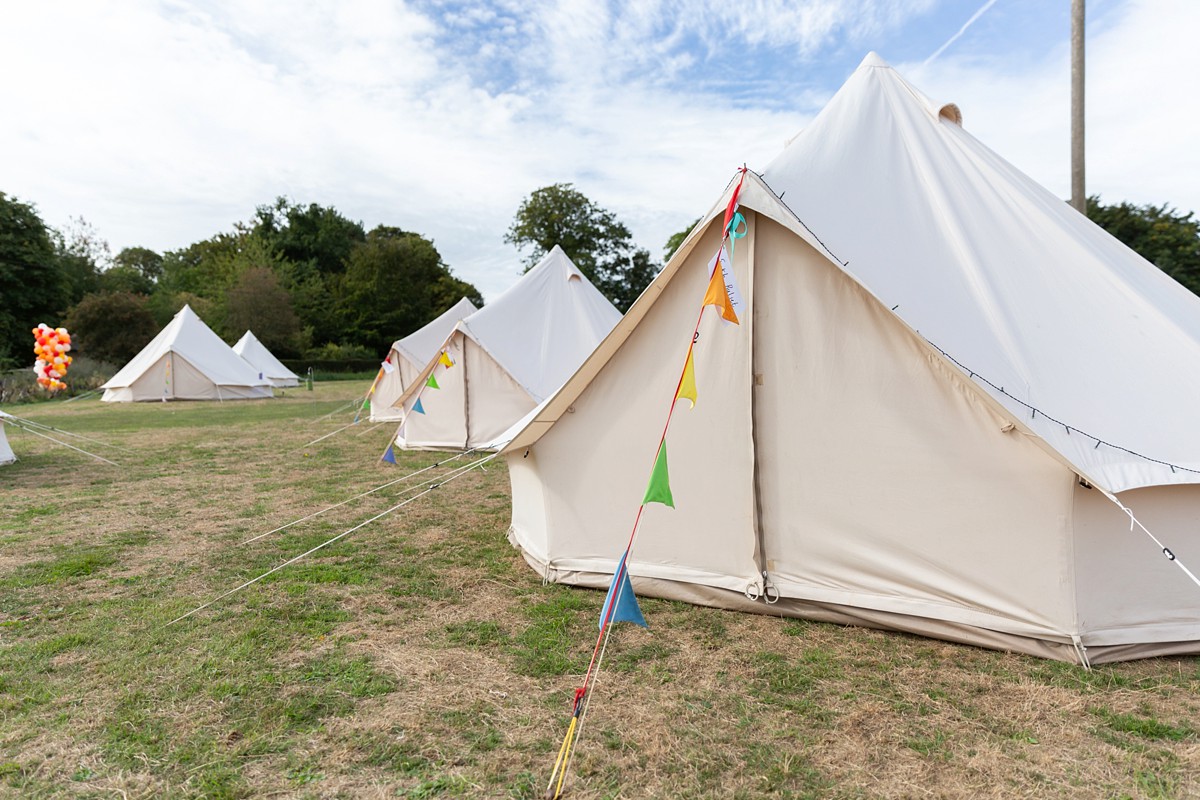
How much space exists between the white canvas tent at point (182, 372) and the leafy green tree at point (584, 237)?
19.8m

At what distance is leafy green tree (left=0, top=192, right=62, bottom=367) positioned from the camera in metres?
27.8

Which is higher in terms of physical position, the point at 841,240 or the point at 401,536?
the point at 841,240

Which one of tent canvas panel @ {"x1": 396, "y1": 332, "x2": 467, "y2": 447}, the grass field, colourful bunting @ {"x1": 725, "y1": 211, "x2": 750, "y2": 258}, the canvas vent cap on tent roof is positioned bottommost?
the grass field

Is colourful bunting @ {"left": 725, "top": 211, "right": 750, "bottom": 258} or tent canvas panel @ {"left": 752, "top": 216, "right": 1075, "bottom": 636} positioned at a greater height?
colourful bunting @ {"left": 725, "top": 211, "right": 750, "bottom": 258}

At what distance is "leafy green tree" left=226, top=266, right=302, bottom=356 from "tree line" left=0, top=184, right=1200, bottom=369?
0.19 ft

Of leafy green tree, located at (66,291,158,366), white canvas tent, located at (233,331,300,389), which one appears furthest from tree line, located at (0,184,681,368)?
white canvas tent, located at (233,331,300,389)

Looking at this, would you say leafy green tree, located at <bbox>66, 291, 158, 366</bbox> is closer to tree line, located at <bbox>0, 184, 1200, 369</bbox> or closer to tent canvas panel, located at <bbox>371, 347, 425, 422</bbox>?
tree line, located at <bbox>0, 184, 1200, 369</bbox>

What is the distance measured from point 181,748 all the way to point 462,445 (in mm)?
7900

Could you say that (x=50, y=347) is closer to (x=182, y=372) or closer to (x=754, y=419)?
(x=182, y=372)

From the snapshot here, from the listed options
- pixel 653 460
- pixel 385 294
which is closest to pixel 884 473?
pixel 653 460

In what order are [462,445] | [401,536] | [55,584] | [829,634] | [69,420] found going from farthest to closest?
[69,420]
[462,445]
[401,536]
[55,584]
[829,634]

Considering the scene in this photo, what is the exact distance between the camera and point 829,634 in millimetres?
3264

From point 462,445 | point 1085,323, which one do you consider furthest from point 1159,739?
point 462,445

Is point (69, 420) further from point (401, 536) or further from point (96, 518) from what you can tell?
point (401, 536)
